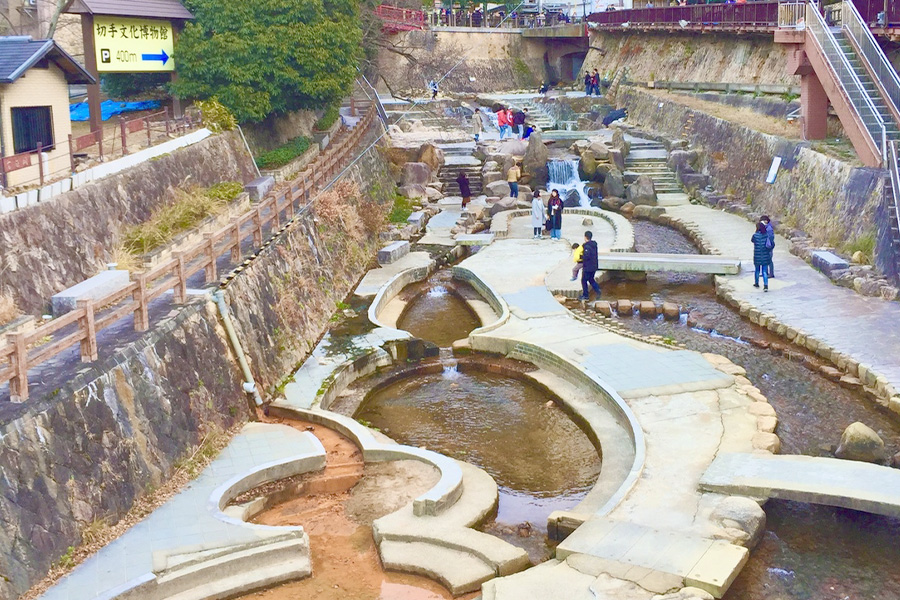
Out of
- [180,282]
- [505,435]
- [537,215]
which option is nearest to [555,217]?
[537,215]

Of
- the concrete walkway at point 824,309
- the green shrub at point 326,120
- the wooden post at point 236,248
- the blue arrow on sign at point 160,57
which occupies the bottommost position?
the concrete walkway at point 824,309

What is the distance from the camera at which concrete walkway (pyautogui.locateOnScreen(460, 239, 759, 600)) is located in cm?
1183

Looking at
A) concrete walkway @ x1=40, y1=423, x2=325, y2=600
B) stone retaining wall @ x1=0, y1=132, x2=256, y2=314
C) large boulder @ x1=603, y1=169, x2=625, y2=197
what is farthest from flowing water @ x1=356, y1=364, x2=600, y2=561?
large boulder @ x1=603, y1=169, x2=625, y2=197

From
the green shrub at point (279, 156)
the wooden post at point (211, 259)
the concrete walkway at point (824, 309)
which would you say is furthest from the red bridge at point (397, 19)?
the wooden post at point (211, 259)

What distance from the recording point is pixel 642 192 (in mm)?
36438

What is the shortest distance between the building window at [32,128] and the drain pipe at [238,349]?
21.7 ft

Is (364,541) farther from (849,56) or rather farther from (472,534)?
(849,56)

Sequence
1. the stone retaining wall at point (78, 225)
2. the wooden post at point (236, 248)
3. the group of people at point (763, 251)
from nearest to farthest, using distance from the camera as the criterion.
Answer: the stone retaining wall at point (78, 225) → the wooden post at point (236, 248) → the group of people at point (763, 251)

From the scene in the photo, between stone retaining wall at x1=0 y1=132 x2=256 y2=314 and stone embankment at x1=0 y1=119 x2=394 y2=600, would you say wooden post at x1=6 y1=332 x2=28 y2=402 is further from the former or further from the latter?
stone retaining wall at x1=0 y1=132 x2=256 y2=314

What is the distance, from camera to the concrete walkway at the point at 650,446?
11.8 m

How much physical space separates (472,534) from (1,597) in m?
5.79

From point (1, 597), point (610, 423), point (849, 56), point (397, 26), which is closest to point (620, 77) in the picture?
point (397, 26)

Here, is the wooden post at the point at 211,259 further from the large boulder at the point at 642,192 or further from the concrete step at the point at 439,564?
the large boulder at the point at 642,192

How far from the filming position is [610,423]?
1714 centimetres
